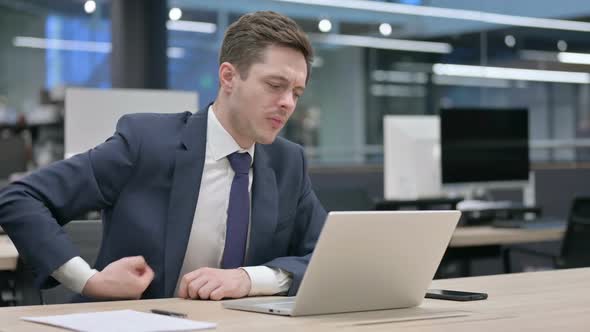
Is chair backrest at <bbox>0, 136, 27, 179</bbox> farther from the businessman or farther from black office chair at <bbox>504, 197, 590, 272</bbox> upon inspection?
the businessman

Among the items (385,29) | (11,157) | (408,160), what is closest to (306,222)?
(408,160)

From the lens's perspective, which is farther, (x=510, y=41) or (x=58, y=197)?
(x=510, y=41)

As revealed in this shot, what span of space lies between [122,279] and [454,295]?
0.67 meters

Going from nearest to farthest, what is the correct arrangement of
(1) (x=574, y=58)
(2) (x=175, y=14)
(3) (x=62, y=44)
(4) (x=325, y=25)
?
(1) (x=574, y=58)
(2) (x=175, y=14)
(4) (x=325, y=25)
(3) (x=62, y=44)

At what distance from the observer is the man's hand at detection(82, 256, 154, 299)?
74.5 inches

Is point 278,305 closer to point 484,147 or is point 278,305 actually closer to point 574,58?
point 484,147

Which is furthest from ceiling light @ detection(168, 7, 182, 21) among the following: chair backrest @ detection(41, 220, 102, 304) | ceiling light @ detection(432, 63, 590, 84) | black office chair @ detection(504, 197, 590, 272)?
chair backrest @ detection(41, 220, 102, 304)

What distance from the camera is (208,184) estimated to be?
2.22 metres

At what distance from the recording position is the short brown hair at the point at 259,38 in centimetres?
214

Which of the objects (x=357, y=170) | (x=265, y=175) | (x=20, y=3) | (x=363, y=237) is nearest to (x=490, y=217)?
(x=357, y=170)

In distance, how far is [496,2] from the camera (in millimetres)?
9125

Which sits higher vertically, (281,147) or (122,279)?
(281,147)

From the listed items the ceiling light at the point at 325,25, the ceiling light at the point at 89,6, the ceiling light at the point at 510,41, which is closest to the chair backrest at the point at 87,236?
the ceiling light at the point at 510,41

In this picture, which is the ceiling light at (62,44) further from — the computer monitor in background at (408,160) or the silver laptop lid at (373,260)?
the silver laptop lid at (373,260)
